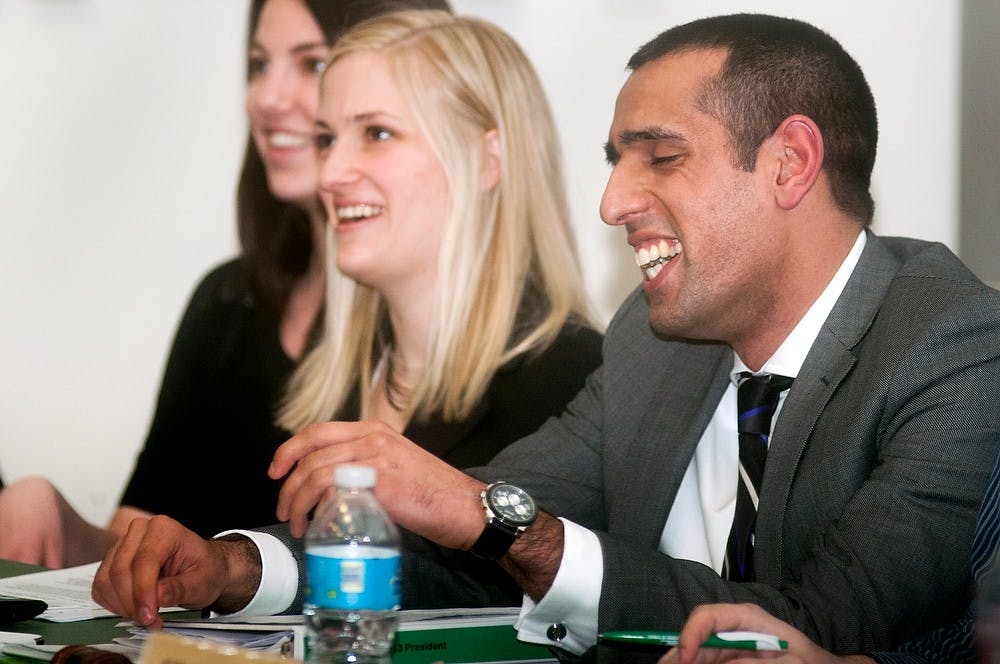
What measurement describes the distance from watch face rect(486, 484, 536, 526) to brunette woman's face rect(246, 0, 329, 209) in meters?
1.51

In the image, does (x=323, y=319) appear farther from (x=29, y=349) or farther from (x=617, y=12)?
(x=617, y=12)

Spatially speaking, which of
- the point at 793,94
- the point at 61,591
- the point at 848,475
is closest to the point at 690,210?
the point at 793,94

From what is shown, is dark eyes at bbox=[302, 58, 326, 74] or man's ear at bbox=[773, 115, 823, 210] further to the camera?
dark eyes at bbox=[302, 58, 326, 74]

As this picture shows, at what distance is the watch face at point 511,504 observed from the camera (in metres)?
1.73

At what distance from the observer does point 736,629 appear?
1.42m

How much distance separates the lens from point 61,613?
1.80 meters

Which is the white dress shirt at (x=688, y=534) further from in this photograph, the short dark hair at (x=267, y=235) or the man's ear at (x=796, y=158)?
the short dark hair at (x=267, y=235)

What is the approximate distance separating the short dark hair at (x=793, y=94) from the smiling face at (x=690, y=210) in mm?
30

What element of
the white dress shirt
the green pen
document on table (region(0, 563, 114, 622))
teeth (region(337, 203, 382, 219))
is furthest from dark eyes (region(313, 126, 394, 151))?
the green pen

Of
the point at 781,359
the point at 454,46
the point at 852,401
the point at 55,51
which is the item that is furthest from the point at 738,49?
the point at 55,51

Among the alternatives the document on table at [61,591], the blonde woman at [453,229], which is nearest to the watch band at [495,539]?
the document on table at [61,591]

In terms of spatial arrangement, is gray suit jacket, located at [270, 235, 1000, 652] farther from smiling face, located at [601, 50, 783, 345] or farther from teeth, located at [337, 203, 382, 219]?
teeth, located at [337, 203, 382, 219]

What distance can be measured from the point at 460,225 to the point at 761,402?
1032 mm

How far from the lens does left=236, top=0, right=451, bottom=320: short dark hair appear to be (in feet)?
10.2
